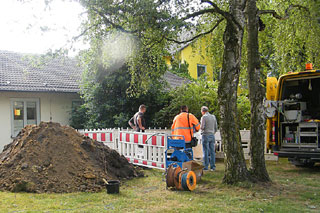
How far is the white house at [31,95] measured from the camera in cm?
1454

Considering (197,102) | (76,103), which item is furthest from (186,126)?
(76,103)

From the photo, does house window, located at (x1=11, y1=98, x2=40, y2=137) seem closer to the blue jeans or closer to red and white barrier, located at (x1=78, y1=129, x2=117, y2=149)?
red and white barrier, located at (x1=78, y1=129, x2=117, y2=149)

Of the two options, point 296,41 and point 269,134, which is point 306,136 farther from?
point 296,41

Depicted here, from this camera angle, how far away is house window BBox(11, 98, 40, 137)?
14.9 meters

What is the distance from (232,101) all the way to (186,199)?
2570mm

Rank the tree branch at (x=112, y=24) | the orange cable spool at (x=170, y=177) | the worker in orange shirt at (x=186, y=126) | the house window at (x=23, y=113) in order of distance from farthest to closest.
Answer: the house window at (x=23, y=113), the worker in orange shirt at (x=186, y=126), the tree branch at (x=112, y=24), the orange cable spool at (x=170, y=177)

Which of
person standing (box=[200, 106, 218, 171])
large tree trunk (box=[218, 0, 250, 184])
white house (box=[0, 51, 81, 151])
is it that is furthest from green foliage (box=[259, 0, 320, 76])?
white house (box=[0, 51, 81, 151])

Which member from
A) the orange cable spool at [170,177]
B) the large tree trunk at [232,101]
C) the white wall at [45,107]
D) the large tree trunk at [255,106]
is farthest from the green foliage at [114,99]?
the orange cable spool at [170,177]

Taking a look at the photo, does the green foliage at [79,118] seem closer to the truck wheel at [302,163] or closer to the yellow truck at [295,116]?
the yellow truck at [295,116]

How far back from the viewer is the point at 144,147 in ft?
34.5

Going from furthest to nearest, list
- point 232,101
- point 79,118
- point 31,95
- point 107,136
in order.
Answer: point 79,118
point 31,95
point 107,136
point 232,101

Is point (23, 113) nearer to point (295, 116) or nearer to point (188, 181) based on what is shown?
point (188, 181)

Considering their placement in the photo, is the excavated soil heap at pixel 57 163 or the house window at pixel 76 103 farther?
the house window at pixel 76 103

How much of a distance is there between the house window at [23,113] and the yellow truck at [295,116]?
10.6m
